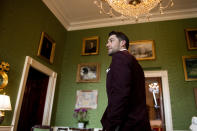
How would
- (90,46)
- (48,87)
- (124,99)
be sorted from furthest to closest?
1. (90,46)
2. (48,87)
3. (124,99)

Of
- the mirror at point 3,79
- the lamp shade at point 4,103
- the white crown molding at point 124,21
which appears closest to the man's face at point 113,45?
the lamp shade at point 4,103

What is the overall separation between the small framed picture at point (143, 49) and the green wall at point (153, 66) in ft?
0.46

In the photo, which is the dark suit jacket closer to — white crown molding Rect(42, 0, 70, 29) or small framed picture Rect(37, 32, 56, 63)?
small framed picture Rect(37, 32, 56, 63)

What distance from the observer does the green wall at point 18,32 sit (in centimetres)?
334

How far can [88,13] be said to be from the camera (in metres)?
5.38

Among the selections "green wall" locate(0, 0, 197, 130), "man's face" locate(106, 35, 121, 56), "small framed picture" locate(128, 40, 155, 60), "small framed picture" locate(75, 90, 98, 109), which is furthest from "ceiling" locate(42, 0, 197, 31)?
"man's face" locate(106, 35, 121, 56)

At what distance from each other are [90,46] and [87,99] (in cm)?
174

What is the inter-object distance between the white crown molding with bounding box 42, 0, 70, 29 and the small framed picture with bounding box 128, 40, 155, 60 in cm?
238

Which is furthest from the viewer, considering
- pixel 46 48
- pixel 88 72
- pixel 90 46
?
pixel 90 46

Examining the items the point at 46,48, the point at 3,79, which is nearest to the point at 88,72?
the point at 46,48

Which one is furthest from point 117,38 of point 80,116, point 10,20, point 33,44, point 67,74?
point 67,74

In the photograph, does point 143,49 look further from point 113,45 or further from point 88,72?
point 113,45

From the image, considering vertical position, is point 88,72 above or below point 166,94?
above

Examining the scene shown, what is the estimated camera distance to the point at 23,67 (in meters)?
3.77
